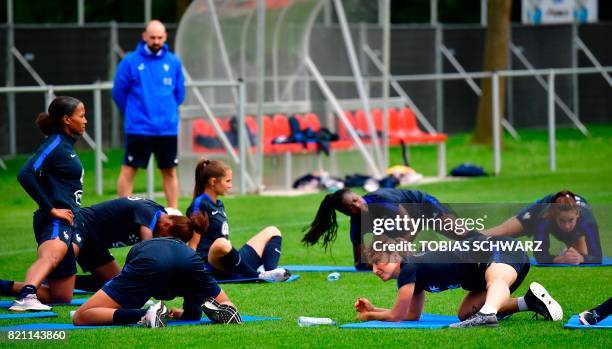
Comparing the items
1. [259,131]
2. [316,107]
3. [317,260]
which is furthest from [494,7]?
[317,260]

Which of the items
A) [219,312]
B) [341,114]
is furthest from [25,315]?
[341,114]

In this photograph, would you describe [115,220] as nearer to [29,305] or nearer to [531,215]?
[29,305]

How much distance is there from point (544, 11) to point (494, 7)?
5567 millimetres

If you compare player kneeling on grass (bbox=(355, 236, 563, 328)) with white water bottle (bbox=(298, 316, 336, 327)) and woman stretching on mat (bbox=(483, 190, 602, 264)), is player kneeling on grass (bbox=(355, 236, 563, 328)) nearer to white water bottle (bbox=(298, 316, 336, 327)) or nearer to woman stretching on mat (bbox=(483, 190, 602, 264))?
white water bottle (bbox=(298, 316, 336, 327))

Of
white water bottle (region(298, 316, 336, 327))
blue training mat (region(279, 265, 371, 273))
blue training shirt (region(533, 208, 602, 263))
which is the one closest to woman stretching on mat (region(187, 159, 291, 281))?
blue training mat (region(279, 265, 371, 273))

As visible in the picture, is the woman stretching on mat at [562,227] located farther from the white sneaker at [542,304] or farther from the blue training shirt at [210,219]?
the blue training shirt at [210,219]

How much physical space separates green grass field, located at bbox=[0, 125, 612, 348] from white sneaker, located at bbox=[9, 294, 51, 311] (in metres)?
0.11

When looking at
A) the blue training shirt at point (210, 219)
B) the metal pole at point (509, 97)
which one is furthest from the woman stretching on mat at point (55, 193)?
the metal pole at point (509, 97)

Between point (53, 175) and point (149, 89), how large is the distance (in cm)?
529

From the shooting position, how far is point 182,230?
375 inches

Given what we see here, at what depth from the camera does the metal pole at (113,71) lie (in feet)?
88.3

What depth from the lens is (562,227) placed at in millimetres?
11523

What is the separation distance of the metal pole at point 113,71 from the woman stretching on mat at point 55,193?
16.7 metres

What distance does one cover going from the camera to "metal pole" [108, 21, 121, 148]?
26.9 meters
